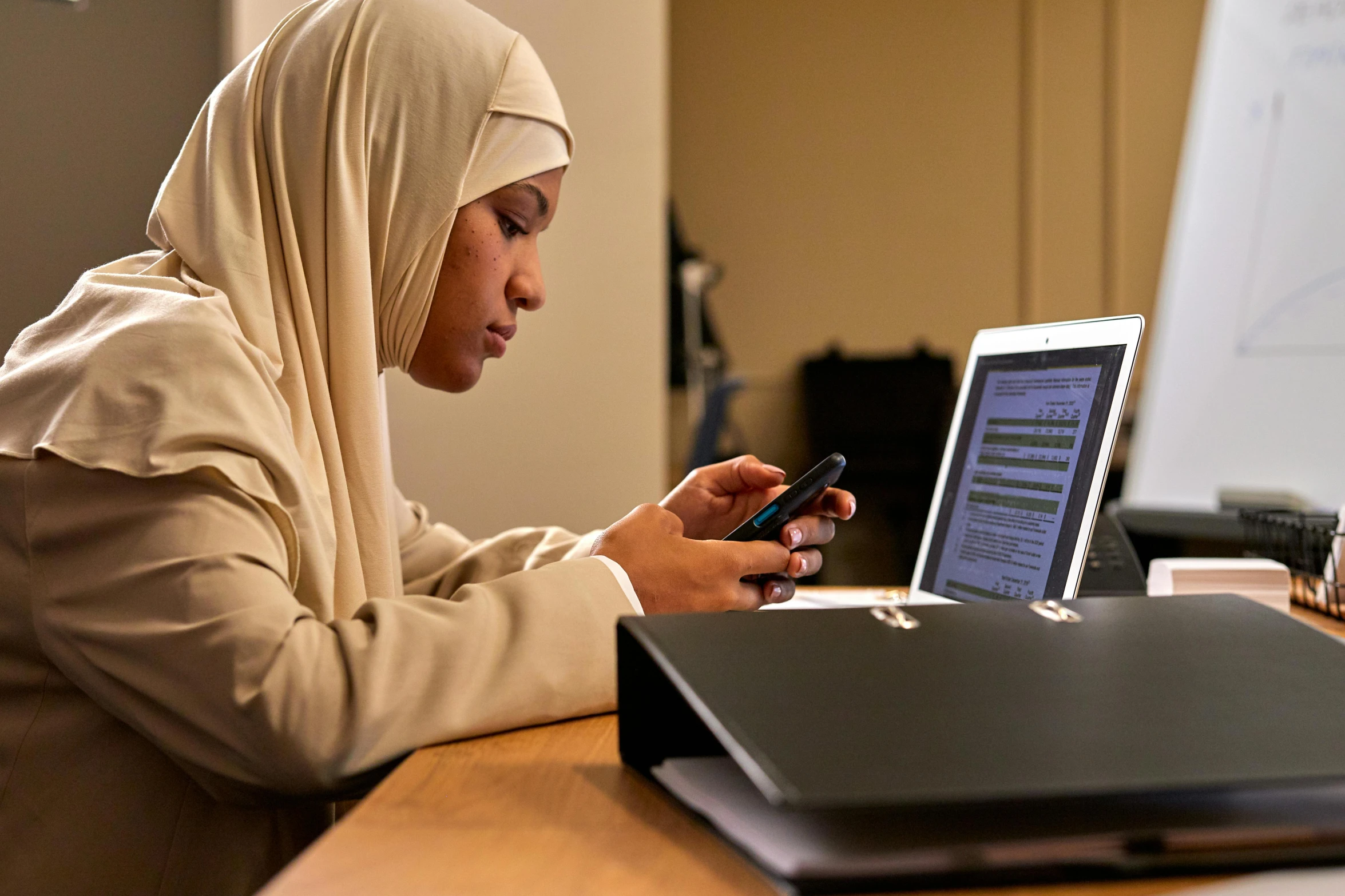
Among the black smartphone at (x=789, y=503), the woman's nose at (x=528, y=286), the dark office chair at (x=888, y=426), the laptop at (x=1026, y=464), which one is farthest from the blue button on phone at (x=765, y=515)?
the dark office chair at (x=888, y=426)

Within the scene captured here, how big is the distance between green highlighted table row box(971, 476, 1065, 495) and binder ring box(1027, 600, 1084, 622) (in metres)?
0.31

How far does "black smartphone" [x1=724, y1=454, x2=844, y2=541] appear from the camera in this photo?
2.75 feet

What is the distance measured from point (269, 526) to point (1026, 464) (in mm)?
668

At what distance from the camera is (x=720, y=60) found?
4520 mm

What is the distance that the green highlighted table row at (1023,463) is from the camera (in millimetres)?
946

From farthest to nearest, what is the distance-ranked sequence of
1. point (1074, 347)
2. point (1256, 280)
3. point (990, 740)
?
point (1256, 280)
point (1074, 347)
point (990, 740)

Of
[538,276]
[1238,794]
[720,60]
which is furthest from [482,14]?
[720,60]

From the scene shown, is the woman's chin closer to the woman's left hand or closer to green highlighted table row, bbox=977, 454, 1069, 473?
the woman's left hand

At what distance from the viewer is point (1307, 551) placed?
1.17 metres

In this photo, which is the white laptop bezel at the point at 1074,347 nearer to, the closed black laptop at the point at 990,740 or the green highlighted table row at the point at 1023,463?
the green highlighted table row at the point at 1023,463

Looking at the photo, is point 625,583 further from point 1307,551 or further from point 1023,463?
point 1307,551

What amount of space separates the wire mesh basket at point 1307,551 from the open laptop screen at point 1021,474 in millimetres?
299

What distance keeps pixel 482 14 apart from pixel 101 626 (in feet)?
2.46

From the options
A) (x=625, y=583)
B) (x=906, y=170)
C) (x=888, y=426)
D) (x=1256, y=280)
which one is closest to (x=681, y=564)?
(x=625, y=583)
